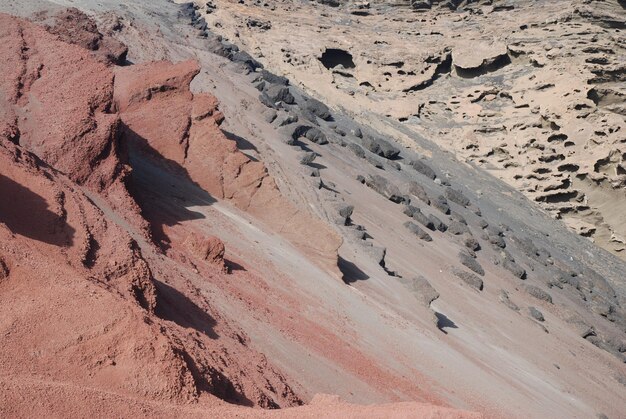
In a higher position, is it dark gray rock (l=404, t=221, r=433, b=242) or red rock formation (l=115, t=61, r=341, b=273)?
red rock formation (l=115, t=61, r=341, b=273)

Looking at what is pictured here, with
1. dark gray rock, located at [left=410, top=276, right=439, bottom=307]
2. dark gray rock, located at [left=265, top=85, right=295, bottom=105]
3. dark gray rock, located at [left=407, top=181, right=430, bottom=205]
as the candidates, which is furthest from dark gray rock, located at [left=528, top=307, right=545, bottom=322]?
dark gray rock, located at [left=265, top=85, right=295, bottom=105]

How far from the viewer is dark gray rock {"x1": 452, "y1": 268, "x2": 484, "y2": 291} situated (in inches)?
572

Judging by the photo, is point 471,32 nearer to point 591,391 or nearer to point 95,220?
point 591,391

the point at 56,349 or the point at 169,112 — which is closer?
the point at 56,349

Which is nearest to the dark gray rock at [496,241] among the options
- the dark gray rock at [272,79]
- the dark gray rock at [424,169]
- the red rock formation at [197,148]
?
the dark gray rock at [424,169]

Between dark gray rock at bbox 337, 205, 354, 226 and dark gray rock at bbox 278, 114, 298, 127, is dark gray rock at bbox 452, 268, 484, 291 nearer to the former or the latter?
dark gray rock at bbox 337, 205, 354, 226

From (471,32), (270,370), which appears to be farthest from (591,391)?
(471,32)

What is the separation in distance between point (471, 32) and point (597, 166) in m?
9.11

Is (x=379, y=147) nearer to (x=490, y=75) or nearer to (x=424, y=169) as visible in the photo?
(x=424, y=169)

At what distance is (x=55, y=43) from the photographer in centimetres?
861

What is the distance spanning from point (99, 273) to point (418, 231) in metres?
11.6

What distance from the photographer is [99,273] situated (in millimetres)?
4812

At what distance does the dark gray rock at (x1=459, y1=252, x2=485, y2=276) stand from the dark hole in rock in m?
15.4

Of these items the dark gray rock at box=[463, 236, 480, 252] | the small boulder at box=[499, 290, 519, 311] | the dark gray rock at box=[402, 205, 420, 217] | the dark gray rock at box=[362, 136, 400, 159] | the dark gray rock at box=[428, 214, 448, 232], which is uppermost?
the dark gray rock at box=[362, 136, 400, 159]
